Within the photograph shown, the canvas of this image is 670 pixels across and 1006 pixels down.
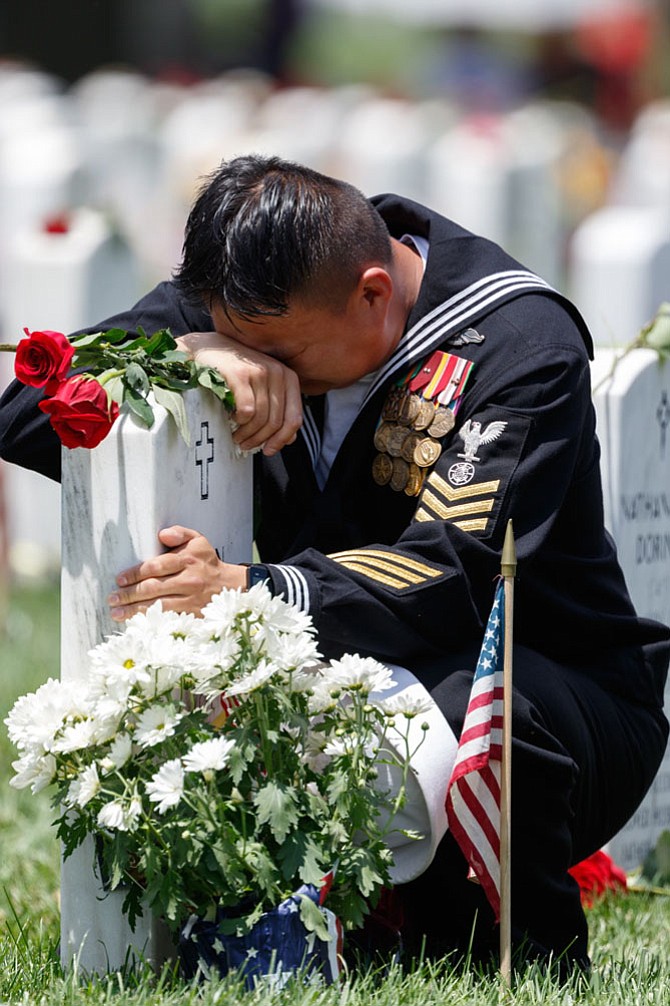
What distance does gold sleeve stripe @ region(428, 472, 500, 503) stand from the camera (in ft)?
9.61

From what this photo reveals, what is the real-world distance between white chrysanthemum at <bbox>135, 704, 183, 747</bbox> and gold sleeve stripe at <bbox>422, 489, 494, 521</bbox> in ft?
1.99

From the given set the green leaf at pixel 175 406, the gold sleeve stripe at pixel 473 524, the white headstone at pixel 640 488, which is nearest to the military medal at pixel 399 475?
the gold sleeve stripe at pixel 473 524

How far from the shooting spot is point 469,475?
2953 mm

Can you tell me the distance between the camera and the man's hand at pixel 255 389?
9.74ft

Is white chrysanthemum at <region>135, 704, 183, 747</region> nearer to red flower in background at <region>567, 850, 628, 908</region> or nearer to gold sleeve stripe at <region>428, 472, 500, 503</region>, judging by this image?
gold sleeve stripe at <region>428, 472, 500, 503</region>

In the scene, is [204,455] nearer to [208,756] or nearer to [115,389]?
[115,389]

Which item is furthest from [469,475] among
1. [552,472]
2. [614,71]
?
[614,71]

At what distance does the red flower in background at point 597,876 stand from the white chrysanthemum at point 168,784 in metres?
1.44

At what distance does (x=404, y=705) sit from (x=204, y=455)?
1.86 ft

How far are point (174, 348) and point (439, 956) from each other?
3.77 ft

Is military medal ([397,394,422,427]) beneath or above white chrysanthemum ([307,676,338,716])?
above

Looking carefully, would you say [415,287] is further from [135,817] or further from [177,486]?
[135,817]

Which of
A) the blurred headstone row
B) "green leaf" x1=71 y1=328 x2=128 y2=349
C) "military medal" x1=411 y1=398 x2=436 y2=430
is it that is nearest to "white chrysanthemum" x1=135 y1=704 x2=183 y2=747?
"green leaf" x1=71 y1=328 x2=128 y2=349

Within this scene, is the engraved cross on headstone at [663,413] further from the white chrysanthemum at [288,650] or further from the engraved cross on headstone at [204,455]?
the white chrysanthemum at [288,650]
